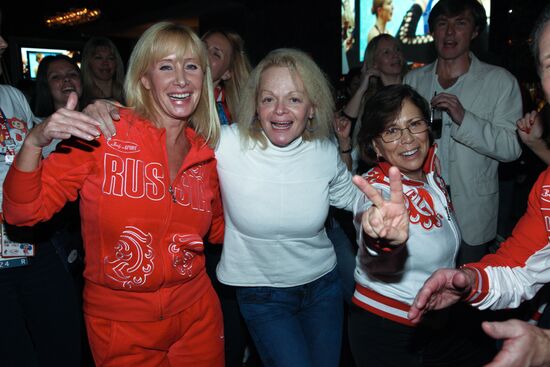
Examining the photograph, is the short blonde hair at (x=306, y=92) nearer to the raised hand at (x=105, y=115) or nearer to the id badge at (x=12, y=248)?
the raised hand at (x=105, y=115)

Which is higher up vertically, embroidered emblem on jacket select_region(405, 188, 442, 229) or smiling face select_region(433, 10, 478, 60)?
smiling face select_region(433, 10, 478, 60)

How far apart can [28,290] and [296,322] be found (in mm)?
1214

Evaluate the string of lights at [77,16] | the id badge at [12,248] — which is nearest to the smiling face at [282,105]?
the id badge at [12,248]

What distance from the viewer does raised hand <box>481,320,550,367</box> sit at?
1098mm

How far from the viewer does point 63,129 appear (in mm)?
1544

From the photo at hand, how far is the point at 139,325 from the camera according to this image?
1.80 m

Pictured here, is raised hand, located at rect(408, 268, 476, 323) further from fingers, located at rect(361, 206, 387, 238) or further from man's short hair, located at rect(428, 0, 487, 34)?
man's short hair, located at rect(428, 0, 487, 34)

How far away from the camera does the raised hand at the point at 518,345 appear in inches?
43.2

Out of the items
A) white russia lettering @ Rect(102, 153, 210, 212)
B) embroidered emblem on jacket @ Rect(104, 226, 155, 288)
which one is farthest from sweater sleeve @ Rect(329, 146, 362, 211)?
embroidered emblem on jacket @ Rect(104, 226, 155, 288)

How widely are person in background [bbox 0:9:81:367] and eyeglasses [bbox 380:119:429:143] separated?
1613mm

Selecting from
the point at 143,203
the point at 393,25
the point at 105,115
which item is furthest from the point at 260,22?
the point at 143,203

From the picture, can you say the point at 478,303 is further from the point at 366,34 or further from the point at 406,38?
the point at 366,34

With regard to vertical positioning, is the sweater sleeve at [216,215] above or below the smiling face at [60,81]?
below

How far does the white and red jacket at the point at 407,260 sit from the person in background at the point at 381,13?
6.34 metres
